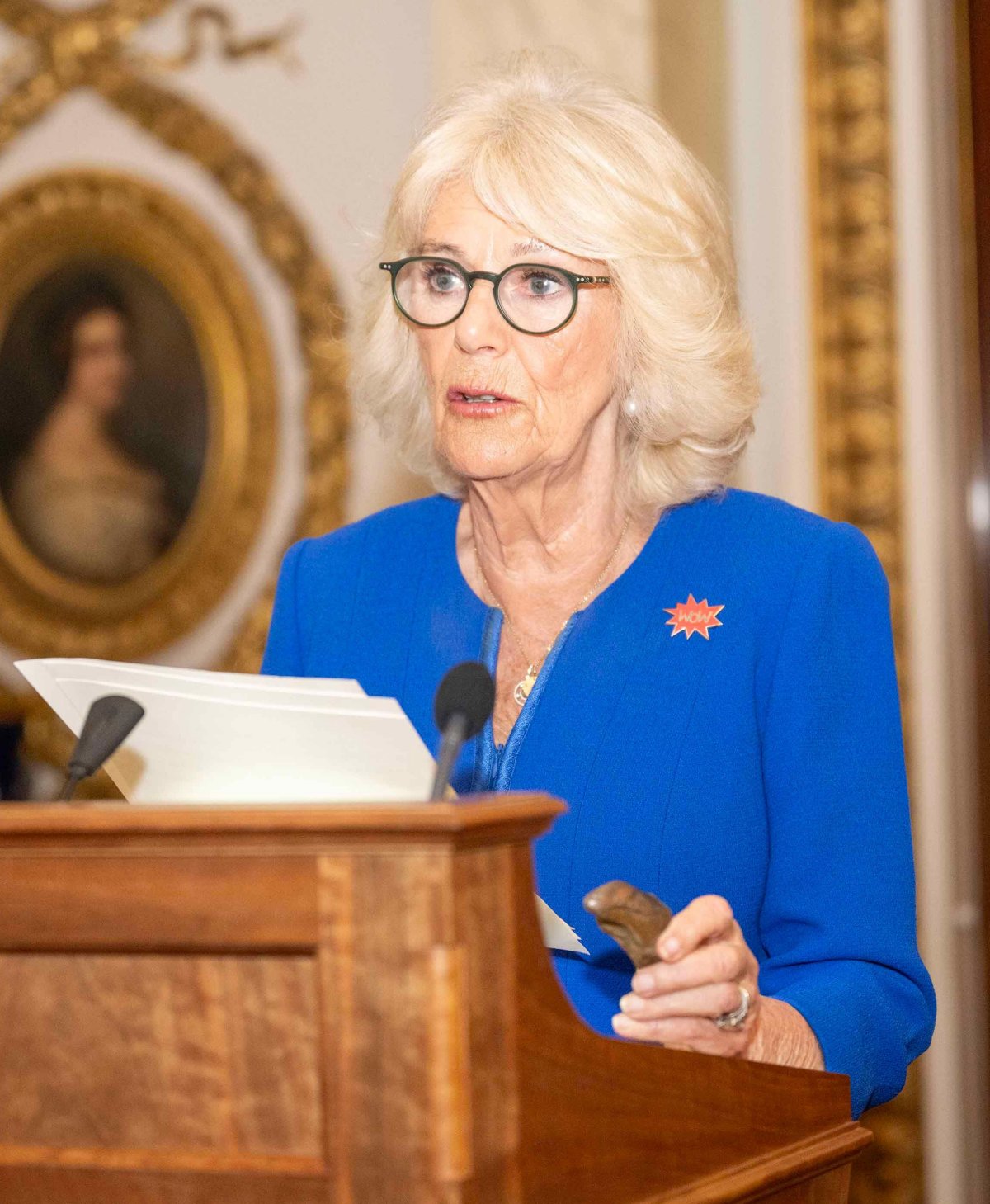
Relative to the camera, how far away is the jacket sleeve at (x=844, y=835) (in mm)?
1990

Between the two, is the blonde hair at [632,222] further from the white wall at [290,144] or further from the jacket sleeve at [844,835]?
the white wall at [290,144]

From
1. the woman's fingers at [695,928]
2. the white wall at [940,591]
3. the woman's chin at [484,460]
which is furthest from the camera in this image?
the white wall at [940,591]

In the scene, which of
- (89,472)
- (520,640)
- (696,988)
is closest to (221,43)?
(89,472)

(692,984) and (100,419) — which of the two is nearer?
(692,984)

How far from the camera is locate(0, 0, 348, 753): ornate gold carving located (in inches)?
228

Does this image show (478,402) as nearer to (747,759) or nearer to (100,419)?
(747,759)

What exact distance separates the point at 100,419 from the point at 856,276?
9.39ft

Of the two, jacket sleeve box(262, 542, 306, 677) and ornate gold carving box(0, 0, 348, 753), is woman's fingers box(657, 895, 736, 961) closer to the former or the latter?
jacket sleeve box(262, 542, 306, 677)

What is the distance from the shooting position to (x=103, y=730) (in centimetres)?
139

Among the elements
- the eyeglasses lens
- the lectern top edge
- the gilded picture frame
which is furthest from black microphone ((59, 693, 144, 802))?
the gilded picture frame

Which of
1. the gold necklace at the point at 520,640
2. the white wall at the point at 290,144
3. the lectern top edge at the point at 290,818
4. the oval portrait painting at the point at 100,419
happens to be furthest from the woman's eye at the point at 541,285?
the oval portrait painting at the point at 100,419

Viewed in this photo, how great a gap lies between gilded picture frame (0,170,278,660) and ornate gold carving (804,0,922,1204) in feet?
7.15

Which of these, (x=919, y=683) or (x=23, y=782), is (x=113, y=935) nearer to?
(x=919, y=683)

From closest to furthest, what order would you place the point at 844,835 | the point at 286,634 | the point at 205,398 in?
the point at 844,835, the point at 286,634, the point at 205,398
